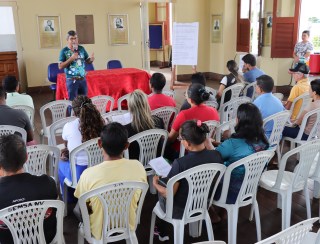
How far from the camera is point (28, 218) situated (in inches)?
68.7

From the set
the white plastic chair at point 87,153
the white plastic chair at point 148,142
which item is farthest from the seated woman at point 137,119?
the white plastic chair at point 87,153

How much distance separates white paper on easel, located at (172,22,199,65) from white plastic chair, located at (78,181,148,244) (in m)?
5.77

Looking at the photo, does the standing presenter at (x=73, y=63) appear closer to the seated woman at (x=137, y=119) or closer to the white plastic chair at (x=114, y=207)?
the seated woman at (x=137, y=119)

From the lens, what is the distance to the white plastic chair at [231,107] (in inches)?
170

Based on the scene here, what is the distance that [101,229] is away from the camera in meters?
2.05

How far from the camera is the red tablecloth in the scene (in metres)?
6.37

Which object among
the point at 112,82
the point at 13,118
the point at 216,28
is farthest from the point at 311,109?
the point at 216,28

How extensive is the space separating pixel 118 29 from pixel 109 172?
8.14 m

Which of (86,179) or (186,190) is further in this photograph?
(186,190)

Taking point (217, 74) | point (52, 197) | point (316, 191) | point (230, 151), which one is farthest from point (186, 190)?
point (217, 74)

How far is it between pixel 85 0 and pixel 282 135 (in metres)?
7.00

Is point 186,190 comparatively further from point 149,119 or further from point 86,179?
point 149,119

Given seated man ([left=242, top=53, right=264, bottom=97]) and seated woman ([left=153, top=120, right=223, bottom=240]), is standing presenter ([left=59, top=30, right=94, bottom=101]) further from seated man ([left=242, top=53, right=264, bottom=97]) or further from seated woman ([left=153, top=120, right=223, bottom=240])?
seated woman ([left=153, top=120, right=223, bottom=240])

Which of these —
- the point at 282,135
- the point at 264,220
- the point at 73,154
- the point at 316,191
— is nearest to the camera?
the point at 73,154
